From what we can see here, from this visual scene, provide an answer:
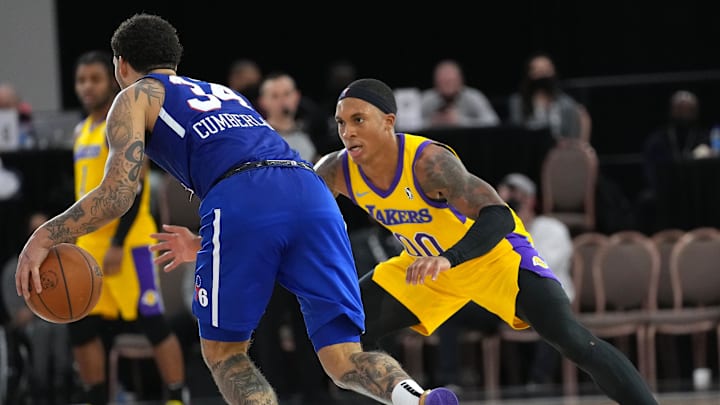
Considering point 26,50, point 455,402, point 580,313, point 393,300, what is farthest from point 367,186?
point 26,50

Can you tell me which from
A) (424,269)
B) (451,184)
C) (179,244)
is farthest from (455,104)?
(424,269)

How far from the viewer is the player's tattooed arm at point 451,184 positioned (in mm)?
5105

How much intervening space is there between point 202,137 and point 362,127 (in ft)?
3.27

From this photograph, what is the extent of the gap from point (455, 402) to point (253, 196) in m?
1.05

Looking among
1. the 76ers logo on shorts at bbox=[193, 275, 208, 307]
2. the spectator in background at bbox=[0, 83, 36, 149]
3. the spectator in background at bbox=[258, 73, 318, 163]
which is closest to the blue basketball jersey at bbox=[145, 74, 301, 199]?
the 76ers logo on shorts at bbox=[193, 275, 208, 307]

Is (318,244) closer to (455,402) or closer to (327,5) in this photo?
(455,402)

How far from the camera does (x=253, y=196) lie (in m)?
4.43

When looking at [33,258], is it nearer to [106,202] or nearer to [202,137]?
[106,202]

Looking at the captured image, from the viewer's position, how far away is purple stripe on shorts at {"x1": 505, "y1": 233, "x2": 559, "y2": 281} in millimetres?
5359

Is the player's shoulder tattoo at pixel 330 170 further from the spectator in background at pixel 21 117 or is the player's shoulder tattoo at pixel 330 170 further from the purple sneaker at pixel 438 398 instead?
the spectator in background at pixel 21 117

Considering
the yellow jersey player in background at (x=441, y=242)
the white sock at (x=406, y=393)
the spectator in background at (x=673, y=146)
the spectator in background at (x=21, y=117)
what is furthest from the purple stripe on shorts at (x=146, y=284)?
the spectator in background at (x=673, y=146)

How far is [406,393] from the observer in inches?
169

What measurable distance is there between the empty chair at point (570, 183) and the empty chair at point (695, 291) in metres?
0.89

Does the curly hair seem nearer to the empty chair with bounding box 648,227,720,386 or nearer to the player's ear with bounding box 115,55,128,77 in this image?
the player's ear with bounding box 115,55,128,77
